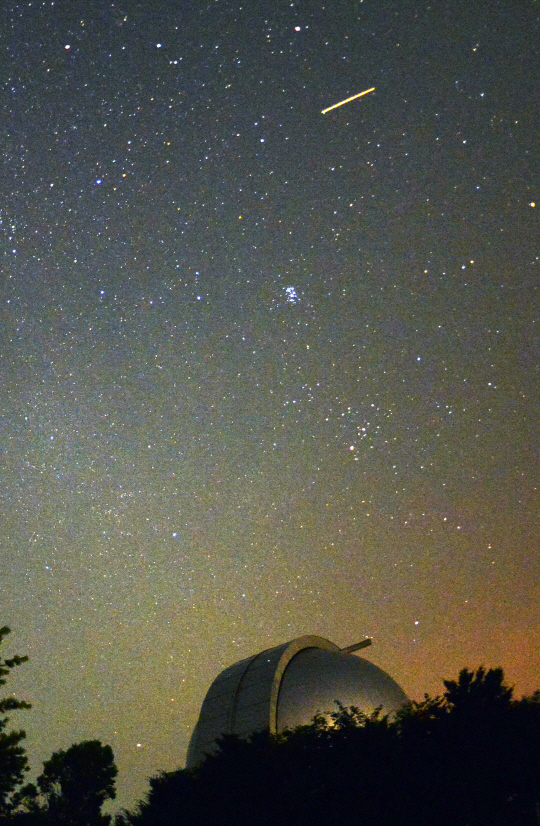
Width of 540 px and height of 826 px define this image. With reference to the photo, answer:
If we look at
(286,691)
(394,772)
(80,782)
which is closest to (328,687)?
(286,691)

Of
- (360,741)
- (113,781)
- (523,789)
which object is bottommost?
(113,781)

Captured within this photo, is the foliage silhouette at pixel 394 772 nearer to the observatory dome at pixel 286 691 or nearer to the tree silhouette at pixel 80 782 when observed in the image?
the observatory dome at pixel 286 691

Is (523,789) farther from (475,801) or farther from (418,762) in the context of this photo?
(418,762)

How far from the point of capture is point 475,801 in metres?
11.8

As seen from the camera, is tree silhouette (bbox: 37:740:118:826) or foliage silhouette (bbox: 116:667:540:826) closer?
foliage silhouette (bbox: 116:667:540:826)

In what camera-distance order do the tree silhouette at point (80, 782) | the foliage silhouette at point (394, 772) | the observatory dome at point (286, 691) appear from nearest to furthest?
the foliage silhouette at point (394, 772), the observatory dome at point (286, 691), the tree silhouette at point (80, 782)

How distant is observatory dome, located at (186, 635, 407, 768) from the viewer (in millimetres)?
18234

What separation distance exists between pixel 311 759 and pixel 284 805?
4.41 feet

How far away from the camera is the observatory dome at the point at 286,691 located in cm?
1823

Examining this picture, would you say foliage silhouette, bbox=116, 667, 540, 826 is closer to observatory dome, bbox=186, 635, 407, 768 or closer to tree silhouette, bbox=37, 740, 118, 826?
observatory dome, bbox=186, 635, 407, 768

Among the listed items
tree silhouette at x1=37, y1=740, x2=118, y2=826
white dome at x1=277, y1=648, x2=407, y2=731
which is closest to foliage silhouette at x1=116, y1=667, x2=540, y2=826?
white dome at x1=277, y1=648, x2=407, y2=731

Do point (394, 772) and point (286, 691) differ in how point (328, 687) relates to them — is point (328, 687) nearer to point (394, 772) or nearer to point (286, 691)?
point (286, 691)

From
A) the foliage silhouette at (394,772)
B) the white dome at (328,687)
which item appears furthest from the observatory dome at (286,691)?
the foliage silhouette at (394,772)

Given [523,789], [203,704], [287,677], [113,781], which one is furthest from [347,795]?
Result: [113,781]
